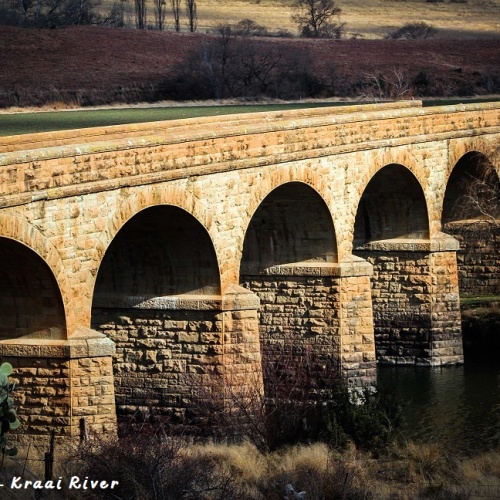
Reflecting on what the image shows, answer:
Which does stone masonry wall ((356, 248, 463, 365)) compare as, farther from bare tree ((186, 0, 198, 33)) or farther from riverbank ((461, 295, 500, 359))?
bare tree ((186, 0, 198, 33))

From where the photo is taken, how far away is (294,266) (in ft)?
106

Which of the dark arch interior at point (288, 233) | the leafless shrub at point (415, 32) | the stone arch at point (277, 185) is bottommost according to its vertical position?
the dark arch interior at point (288, 233)

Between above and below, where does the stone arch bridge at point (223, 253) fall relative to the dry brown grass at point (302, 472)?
above

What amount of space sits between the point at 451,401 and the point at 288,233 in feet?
15.5

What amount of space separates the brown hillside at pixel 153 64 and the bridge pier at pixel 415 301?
42.4ft

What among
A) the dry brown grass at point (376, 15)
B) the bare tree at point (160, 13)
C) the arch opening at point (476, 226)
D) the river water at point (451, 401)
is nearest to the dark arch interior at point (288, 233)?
the river water at point (451, 401)

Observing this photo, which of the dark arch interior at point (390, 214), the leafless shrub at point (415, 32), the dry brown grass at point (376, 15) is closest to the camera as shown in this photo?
the dark arch interior at point (390, 214)

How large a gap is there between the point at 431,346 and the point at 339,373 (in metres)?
5.08

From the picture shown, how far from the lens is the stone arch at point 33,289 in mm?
22594

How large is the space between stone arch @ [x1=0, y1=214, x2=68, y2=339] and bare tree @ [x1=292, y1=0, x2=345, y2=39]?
63506 mm

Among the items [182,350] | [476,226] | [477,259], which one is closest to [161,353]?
[182,350]

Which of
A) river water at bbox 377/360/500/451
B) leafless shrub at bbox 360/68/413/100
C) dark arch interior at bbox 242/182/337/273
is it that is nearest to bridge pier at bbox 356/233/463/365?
river water at bbox 377/360/500/451

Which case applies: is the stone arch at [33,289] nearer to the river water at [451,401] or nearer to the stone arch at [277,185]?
the stone arch at [277,185]

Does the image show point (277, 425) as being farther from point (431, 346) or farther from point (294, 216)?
point (431, 346)
